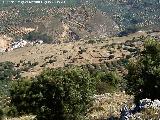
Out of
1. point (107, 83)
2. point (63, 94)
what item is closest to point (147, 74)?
point (63, 94)

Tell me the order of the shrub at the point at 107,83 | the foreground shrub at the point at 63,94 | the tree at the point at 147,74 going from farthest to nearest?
the shrub at the point at 107,83 < the foreground shrub at the point at 63,94 < the tree at the point at 147,74

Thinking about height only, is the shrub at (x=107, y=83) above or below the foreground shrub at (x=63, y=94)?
below

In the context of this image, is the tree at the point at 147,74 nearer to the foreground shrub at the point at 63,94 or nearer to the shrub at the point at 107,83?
the foreground shrub at the point at 63,94

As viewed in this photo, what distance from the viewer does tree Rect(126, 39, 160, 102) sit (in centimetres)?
3888

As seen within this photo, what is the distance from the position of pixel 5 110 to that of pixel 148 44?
41.2 metres

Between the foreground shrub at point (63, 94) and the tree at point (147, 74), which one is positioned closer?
the tree at point (147, 74)

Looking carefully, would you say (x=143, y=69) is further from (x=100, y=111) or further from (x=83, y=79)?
(x=100, y=111)

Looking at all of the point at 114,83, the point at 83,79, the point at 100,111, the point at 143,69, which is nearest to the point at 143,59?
the point at 143,69

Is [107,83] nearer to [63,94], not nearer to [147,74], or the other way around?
[63,94]

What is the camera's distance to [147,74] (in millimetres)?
39500

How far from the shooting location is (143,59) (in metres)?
40.6

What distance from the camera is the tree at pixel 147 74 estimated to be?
128 ft

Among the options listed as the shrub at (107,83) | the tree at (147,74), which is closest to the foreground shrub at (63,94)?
the tree at (147,74)

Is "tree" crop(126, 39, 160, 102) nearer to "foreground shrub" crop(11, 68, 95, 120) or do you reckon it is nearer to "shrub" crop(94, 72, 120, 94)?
"foreground shrub" crop(11, 68, 95, 120)
